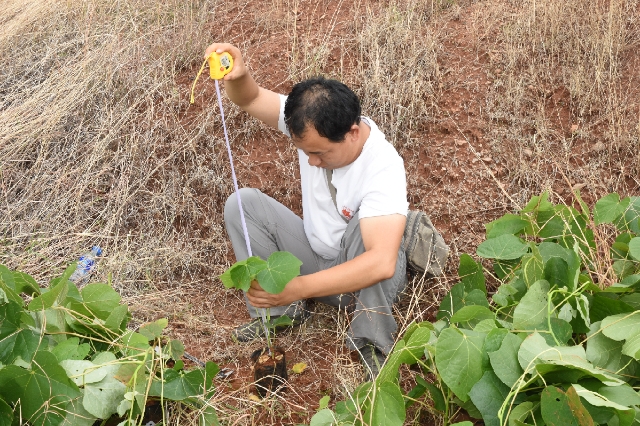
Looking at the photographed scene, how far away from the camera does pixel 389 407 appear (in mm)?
1685

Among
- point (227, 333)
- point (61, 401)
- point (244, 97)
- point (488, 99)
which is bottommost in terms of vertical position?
point (227, 333)

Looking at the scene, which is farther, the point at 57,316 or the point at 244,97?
the point at 244,97

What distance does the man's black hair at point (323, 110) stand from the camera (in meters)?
2.24

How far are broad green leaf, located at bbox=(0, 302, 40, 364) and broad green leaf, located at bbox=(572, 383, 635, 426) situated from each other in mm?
1375

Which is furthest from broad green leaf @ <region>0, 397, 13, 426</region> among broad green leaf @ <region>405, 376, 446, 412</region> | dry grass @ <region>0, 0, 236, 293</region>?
dry grass @ <region>0, 0, 236, 293</region>

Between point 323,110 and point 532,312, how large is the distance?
0.96m

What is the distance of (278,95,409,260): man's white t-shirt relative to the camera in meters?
2.30

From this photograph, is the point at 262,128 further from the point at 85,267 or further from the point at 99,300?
the point at 99,300

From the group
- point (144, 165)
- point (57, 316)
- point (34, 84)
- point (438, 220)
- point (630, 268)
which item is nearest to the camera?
point (57, 316)

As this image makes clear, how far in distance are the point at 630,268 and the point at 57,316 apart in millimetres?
1784

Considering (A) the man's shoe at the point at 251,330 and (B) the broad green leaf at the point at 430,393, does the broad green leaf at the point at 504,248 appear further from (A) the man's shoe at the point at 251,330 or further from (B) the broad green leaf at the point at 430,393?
(A) the man's shoe at the point at 251,330

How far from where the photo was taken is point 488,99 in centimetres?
362

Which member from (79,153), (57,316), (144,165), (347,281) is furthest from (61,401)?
(79,153)

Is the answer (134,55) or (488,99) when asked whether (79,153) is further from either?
(488,99)
